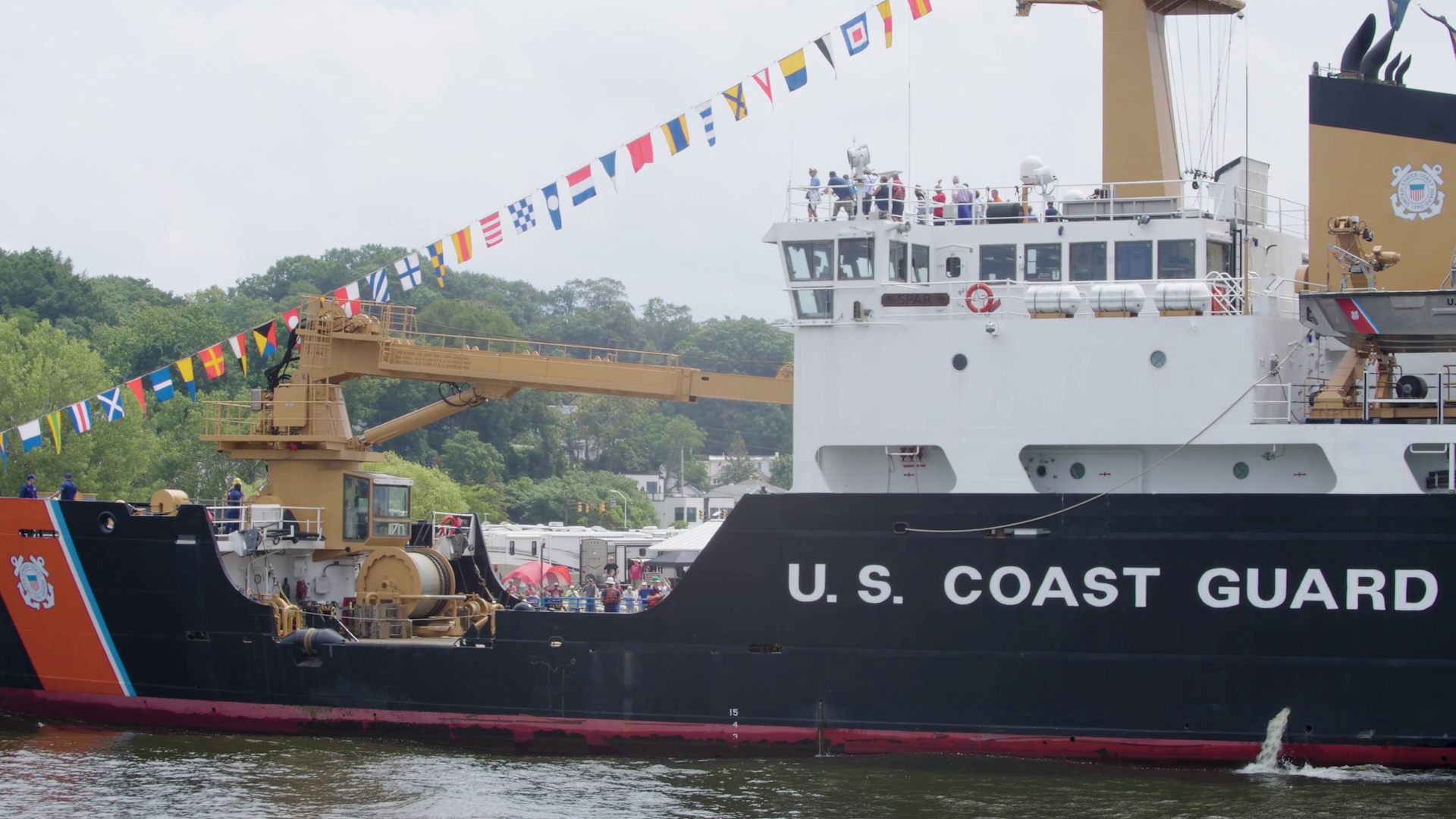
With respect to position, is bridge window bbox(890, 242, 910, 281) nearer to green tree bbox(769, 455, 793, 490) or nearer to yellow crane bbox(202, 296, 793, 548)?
yellow crane bbox(202, 296, 793, 548)

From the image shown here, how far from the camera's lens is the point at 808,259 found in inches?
690

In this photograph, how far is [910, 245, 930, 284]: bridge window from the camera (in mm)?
17500

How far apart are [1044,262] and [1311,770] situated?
6.20 meters

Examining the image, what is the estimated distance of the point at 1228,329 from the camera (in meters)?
15.9

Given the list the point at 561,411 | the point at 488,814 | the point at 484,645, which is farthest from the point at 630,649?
the point at 561,411

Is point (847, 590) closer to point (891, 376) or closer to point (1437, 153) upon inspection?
point (891, 376)

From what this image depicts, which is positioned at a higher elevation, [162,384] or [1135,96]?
[1135,96]

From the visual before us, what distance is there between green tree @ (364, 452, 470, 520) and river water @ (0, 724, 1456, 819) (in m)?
32.9

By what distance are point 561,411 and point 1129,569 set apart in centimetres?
7924

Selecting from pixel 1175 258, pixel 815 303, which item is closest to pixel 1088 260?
pixel 1175 258

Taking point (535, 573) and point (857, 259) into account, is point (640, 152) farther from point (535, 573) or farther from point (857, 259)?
point (535, 573)

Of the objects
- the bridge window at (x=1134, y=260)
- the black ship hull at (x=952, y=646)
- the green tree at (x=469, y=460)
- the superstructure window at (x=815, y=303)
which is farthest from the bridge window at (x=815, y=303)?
the green tree at (x=469, y=460)

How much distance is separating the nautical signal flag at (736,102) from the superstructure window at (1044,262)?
428 centimetres

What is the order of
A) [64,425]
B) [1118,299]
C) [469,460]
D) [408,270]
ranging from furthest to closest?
[469,460] < [64,425] < [408,270] < [1118,299]
